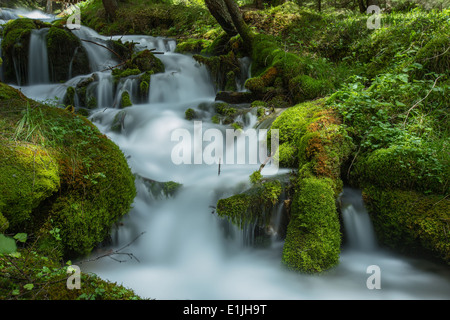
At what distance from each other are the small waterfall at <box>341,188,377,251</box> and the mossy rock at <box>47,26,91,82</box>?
26.8ft

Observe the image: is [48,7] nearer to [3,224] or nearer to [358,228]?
[3,224]

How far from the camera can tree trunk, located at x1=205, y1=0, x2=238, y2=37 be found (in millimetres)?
7875

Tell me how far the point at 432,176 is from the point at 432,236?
0.64m

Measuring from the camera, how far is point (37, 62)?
815 cm

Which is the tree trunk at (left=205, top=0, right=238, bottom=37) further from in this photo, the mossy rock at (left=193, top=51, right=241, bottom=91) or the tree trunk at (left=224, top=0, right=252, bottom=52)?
the mossy rock at (left=193, top=51, right=241, bottom=91)

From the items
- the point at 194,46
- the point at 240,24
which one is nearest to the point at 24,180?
the point at 240,24

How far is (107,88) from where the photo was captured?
7.16 metres

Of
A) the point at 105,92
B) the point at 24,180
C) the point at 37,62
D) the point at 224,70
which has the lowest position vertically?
the point at 24,180

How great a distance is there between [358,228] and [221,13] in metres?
7.06

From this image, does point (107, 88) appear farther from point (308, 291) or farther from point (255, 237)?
point (308, 291)

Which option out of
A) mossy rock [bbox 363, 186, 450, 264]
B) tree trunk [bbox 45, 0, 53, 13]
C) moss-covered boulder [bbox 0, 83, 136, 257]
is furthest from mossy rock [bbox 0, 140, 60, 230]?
tree trunk [bbox 45, 0, 53, 13]

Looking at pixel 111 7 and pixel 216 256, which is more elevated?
pixel 111 7

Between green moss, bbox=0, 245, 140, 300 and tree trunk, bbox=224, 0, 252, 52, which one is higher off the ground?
tree trunk, bbox=224, 0, 252, 52

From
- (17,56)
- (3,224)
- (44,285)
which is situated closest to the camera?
(44,285)
